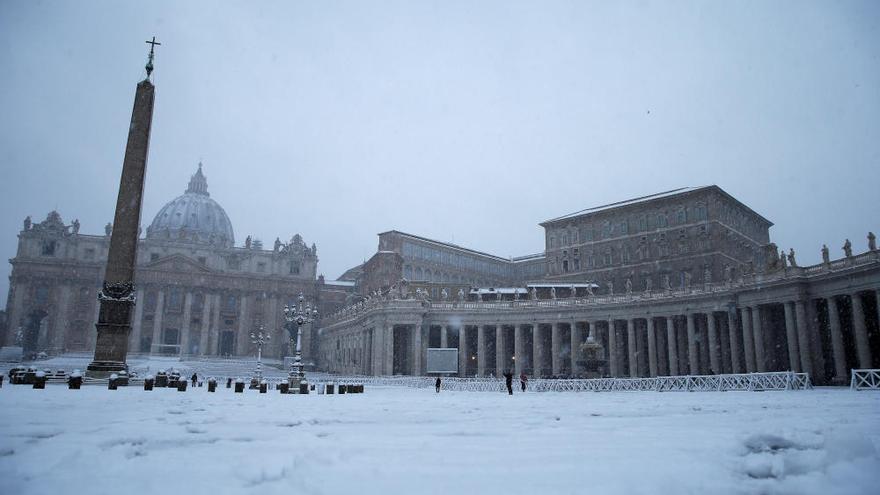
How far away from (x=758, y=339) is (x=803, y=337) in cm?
450

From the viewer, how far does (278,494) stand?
6.06 metres

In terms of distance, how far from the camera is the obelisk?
1102 inches

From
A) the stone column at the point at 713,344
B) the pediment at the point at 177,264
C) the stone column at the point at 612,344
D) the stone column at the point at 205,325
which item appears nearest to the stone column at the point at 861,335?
the stone column at the point at 713,344

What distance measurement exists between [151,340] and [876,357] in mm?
107484

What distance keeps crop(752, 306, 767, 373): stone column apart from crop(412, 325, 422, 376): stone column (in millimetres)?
36815

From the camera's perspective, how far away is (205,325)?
107000mm

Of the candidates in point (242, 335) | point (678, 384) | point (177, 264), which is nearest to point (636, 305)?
point (678, 384)

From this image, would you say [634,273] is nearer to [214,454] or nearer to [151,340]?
[214,454]

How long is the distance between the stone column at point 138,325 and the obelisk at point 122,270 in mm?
80888

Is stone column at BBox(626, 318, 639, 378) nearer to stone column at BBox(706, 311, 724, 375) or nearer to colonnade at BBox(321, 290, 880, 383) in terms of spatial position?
colonnade at BBox(321, 290, 880, 383)

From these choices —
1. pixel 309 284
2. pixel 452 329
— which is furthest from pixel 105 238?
pixel 452 329

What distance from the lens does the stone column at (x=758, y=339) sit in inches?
1893

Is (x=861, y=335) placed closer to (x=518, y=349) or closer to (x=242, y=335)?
(x=518, y=349)

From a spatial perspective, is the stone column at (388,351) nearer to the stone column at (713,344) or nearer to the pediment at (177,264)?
the stone column at (713,344)
